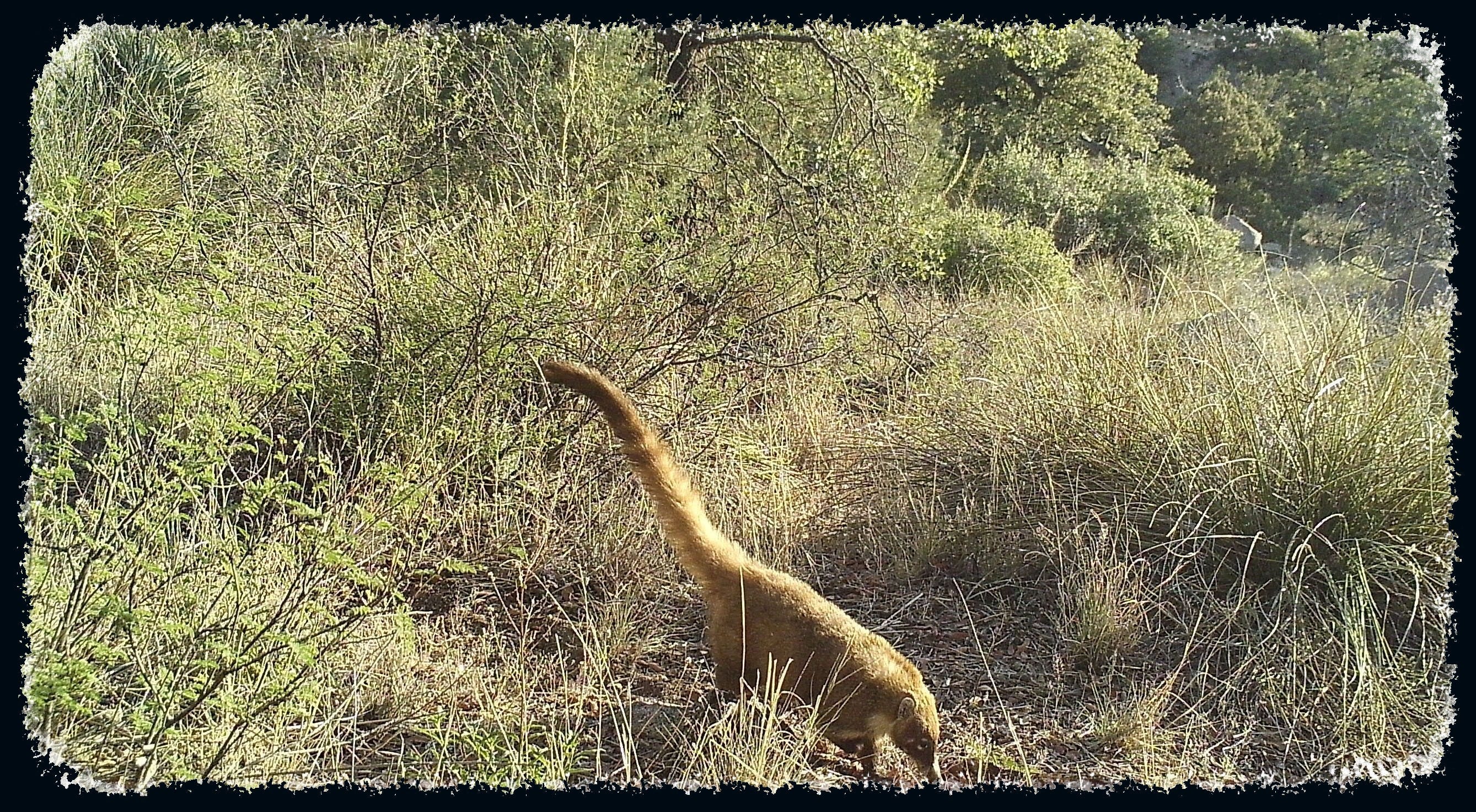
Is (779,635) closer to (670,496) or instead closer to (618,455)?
(670,496)

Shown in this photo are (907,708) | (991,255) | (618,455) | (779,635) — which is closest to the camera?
(907,708)

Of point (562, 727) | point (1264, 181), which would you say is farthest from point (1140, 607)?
point (1264, 181)

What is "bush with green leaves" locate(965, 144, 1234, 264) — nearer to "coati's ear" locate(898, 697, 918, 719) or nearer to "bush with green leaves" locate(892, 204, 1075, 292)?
"bush with green leaves" locate(892, 204, 1075, 292)

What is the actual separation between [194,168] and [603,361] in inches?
89.1

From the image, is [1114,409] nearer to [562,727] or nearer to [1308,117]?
[562,727]

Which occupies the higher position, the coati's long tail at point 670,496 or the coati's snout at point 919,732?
the coati's long tail at point 670,496

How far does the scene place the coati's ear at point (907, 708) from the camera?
303cm

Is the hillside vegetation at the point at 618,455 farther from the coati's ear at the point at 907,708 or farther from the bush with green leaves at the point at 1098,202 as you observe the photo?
the bush with green leaves at the point at 1098,202

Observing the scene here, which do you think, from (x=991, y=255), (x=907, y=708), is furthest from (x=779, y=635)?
(x=991, y=255)

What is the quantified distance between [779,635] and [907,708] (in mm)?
400

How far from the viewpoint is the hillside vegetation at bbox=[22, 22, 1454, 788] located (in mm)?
2912

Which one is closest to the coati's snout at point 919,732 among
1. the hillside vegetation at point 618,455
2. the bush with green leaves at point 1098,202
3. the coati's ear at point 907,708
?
the coati's ear at point 907,708

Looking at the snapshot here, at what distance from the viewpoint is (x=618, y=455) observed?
4.61 m

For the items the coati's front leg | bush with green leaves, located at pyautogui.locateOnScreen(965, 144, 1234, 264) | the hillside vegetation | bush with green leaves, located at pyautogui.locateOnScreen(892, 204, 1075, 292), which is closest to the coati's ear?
the coati's front leg
